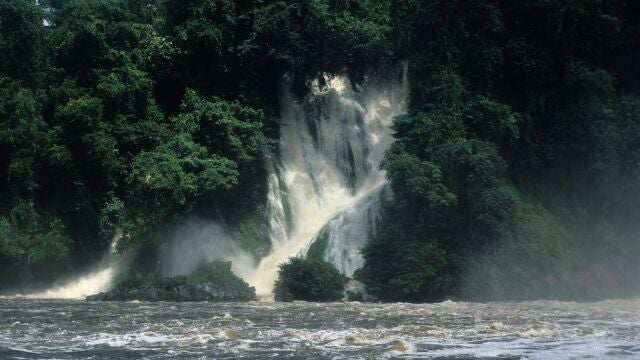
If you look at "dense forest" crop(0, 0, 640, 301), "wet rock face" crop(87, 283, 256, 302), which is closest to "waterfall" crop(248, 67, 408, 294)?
"dense forest" crop(0, 0, 640, 301)

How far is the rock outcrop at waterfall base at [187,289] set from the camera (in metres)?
22.3

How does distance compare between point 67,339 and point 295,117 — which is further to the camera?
point 295,117

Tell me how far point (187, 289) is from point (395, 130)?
29.0 ft

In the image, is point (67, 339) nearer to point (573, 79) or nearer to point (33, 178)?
→ point (33, 178)

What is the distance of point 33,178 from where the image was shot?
2839cm

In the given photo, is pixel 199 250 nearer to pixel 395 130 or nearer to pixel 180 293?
pixel 180 293

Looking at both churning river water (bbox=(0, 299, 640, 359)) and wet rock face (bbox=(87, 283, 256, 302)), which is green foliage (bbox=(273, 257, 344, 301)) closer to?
wet rock face (bbox=(87, 283, 256, 302))

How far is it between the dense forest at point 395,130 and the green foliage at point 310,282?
3.13ft

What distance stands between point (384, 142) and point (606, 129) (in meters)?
7.30

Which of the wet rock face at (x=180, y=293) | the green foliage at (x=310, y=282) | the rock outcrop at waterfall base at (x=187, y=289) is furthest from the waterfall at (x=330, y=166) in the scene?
the wet rock face at (x=180, y=293)

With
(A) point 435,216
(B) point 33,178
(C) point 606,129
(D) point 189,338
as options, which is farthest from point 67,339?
(C) point 606,129

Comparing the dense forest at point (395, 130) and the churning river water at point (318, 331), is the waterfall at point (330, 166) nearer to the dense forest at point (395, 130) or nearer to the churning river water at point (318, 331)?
the dense forest at point (395, 130)

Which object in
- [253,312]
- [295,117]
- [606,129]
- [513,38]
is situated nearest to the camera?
[253,312]

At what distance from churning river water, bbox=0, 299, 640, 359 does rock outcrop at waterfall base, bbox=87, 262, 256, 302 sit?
2466 millimetres
